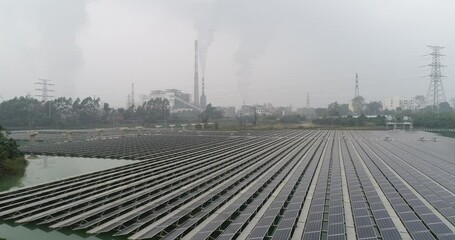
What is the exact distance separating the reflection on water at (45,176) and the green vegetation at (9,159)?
40cm

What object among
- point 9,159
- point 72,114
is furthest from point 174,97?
point 9,159

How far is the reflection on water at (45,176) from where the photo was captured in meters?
8.15

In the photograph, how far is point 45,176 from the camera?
1577cm

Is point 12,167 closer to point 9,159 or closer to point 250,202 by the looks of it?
point 9,159

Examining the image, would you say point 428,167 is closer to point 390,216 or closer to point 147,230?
point 390,216

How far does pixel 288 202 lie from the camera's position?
996cm

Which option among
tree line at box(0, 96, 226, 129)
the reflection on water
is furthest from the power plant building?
the reflection on water

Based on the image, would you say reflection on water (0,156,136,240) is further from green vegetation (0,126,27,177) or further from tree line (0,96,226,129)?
tree line (0,96,226,129)

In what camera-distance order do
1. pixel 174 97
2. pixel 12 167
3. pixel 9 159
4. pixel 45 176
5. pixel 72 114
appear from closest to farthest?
pixel 45 176, pixel 12 167, pixel 9 159, pixel 72 114, pixel 174 97

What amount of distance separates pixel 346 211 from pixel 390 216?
41.7 inches

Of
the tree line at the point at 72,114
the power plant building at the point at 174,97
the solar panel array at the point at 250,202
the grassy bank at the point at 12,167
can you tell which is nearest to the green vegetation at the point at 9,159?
the grassy bank at the point at 12,167

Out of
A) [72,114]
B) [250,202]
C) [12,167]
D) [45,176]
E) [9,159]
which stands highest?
[72,114]

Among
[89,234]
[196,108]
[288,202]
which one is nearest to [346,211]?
[288,202]

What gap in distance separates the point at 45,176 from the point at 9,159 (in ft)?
11.5
